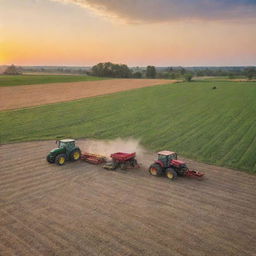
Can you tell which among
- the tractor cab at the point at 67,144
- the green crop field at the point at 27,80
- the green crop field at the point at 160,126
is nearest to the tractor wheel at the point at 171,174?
the green crop field at the point at 160,126

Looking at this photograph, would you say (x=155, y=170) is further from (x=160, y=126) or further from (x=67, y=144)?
(x=160, y=126)

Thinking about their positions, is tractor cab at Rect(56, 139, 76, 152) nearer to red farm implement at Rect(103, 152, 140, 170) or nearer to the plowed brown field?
the plowed brown field

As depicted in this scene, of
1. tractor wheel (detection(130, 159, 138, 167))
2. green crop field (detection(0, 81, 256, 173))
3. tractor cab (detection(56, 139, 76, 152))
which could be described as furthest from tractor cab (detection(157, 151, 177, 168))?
tractor cab (detection(56, 139, 76, 152))

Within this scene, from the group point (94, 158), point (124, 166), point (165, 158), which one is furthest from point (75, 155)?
point (165, 158)

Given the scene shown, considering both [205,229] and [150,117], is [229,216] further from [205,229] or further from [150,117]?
[150,117]

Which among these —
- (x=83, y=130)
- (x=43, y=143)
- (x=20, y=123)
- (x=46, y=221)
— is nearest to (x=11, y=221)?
(x=46, y=221)
